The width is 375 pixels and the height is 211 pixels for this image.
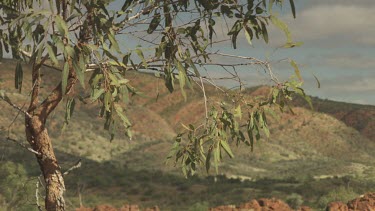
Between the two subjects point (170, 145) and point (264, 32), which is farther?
point (170, 145)

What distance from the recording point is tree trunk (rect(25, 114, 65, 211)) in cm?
733

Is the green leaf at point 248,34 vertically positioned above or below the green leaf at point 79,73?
above

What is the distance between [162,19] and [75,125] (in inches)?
2416

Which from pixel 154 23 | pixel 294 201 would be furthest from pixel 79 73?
pixel 294 201

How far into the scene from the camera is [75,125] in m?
67.5

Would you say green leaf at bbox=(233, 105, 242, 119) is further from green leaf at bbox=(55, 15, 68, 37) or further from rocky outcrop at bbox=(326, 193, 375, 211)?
rocky outcrop at bbox=(326, 193, 375, 211)

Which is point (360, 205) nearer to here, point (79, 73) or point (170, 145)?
point (79, 73)

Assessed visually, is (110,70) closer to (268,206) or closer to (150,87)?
(268,206)

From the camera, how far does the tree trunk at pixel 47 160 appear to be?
24.1ft

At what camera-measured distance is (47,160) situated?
7.39m

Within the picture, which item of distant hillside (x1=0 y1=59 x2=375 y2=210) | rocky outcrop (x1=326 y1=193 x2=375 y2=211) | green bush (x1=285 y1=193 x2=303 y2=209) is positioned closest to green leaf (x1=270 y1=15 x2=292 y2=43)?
rocky outcrop (x1=326 y1=193 x2=375 y2=211)

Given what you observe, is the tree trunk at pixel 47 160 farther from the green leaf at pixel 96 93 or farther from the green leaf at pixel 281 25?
the green leaf at pixel 281 25

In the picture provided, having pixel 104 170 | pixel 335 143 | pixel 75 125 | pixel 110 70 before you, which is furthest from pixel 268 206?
pixel 335 143

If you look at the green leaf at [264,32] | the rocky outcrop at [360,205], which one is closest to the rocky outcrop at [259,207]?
the rocky outcrop at [360,205]
